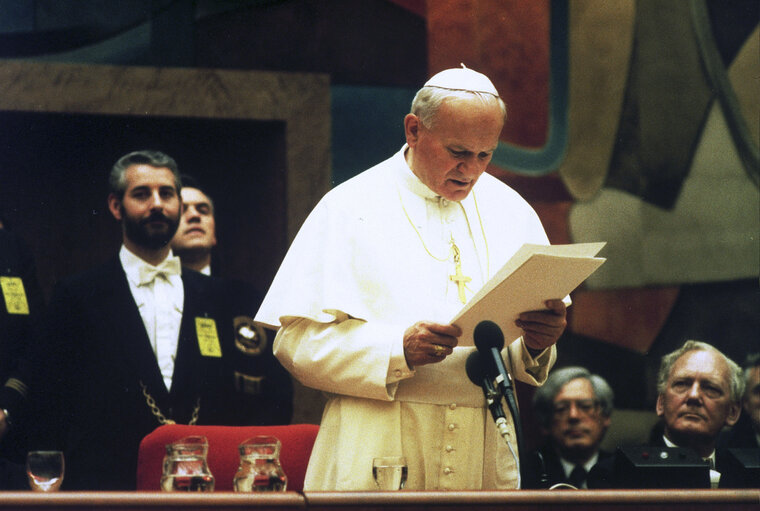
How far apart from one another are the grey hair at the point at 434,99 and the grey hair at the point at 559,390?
2285 millimetres

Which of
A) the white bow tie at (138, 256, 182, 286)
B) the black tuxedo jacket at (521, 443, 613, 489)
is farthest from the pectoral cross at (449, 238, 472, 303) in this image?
the white bow tie at (138, 256, 182, 286)

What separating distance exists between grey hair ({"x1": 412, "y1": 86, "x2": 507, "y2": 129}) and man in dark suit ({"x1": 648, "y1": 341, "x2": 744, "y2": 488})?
1.70m

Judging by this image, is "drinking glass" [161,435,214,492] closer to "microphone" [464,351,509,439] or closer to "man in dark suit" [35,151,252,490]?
"microphone" [464,351,509,439]

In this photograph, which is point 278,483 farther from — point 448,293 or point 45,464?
point 448,293

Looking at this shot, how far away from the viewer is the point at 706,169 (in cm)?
549

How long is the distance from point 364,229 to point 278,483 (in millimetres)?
902

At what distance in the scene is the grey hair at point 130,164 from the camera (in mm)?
4543

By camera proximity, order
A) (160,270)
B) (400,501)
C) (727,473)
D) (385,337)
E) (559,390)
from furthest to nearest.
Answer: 1. (559,390)
2. (160,270)
3. (727,473)
4. (385,337)
5. (400,501)

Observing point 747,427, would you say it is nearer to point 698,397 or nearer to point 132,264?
point 698,397

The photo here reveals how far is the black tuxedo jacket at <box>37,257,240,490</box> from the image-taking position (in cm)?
414

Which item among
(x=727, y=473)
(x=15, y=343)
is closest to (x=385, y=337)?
(x=727, y=473)

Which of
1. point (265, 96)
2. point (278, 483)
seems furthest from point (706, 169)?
point (278, 483)

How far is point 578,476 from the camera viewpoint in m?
4.88

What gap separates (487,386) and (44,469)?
929 mm
